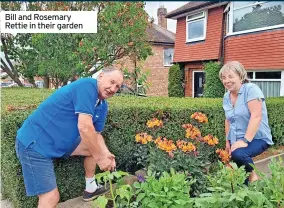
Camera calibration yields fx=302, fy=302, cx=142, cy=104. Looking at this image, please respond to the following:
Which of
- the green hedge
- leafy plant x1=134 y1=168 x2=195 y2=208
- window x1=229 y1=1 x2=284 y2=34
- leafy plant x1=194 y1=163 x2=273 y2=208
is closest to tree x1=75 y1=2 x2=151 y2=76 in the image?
window x1=229 y1=1 x2=284 y2=34

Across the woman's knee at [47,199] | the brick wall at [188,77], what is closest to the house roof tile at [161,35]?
the brick wall at [188,77]

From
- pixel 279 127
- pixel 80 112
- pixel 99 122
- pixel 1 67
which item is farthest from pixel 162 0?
pixel 1 67

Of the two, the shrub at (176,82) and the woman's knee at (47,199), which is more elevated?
the shrub at (176,82)

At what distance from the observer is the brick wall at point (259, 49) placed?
11.6m

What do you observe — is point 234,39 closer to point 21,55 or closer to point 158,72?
point 21,55

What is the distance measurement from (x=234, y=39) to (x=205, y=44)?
2.57 metres

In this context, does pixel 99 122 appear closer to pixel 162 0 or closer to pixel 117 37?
pixel 162 0

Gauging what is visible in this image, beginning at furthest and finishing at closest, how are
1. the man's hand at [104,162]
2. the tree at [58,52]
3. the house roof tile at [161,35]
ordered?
1. the house roof tile at [161,35]
2. the tree at [58,52]
3. the man's hand at [104,162]

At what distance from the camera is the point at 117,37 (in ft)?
40.6

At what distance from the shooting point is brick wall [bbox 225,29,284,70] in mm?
11625

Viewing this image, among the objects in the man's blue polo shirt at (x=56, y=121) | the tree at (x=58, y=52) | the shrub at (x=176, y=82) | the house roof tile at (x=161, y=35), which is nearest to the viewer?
the man's blue polo shirt at (x=56, y=121)

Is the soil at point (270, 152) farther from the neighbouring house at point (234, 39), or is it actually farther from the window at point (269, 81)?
the window at point (269, 81)

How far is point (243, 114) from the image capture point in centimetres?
324

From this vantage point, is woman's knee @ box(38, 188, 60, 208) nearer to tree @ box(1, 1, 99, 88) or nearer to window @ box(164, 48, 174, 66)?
tree @ box(1, 1, 99, 88)
